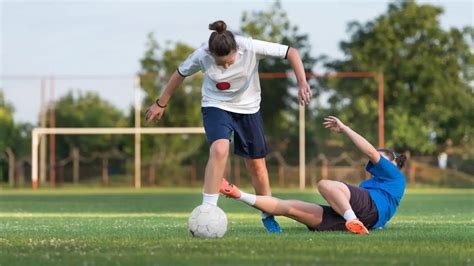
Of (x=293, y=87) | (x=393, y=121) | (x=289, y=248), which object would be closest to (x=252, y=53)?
(x=289, y=248)

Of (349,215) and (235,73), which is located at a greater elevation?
(235,73)

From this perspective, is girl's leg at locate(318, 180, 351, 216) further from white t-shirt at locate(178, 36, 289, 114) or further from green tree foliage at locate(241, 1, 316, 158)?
green tree foliage at locate(241, 1, 316, 158)

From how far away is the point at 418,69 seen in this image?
5159 centimetres

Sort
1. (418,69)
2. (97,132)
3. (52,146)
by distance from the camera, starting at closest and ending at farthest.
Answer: (97,132), (52,146), (418,69)

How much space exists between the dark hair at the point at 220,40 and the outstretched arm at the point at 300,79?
608mm

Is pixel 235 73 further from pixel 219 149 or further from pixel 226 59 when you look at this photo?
pixel 219 149

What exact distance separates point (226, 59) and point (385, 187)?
1870 millimetres

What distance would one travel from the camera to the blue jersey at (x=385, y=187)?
30.5 feet

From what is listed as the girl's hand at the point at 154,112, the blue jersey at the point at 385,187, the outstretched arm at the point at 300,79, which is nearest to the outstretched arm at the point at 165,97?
the girl's hand at the point at 154,112

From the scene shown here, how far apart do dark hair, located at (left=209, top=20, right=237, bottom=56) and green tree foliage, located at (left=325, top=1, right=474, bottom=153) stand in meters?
39.9

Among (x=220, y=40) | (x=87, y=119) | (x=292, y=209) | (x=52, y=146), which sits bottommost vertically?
(x=52, y=146)

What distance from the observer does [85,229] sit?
10188 millimetres

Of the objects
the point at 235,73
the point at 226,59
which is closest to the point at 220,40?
the point at 226,59

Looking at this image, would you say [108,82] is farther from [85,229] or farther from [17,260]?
[17,260]
